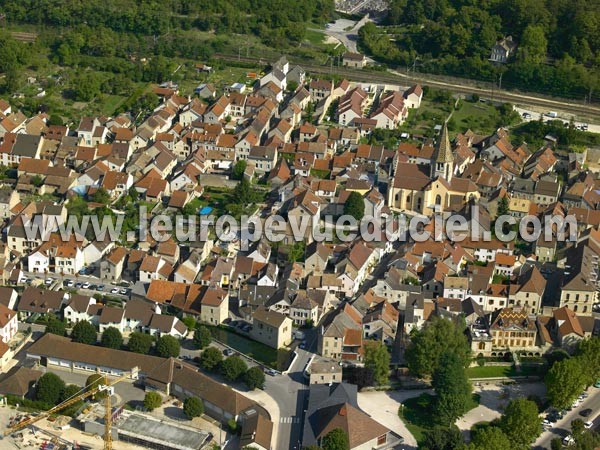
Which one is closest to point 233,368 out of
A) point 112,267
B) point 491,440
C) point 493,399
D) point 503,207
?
point 112,267

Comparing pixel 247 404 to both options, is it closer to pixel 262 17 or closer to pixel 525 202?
pixel 525 202

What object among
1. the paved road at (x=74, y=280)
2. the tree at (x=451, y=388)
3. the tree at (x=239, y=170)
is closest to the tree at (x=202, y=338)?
the paved road at (x=74, y=280)

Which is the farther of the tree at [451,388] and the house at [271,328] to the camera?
the house at [271,328]

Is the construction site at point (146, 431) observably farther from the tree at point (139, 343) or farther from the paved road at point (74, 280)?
the paved road at point (74, 280)

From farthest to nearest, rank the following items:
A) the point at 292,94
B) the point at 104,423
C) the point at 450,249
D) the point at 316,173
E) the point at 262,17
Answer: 1. the point at 262,17
2. the point at 292,94
3. the point at 316,173
4. the point at 450,249
5. the point at 104,423

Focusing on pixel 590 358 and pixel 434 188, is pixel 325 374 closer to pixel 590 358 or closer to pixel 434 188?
pixel 590 358

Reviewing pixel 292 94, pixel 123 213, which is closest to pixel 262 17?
pixel 292 94
